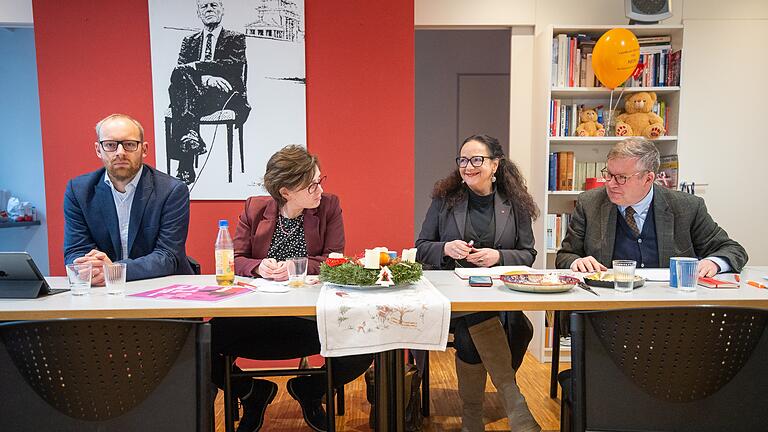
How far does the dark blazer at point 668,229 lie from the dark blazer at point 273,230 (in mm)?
1062

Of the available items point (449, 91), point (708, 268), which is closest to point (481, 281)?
point (708, 268)

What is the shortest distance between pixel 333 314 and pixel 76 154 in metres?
2.46

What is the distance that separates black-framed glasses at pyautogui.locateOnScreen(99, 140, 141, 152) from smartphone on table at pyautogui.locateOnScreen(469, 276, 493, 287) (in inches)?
60.2

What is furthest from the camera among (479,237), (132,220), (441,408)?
(441,408)

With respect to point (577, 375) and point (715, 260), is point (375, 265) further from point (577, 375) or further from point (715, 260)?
point (715, 260)

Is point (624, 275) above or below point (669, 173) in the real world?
below

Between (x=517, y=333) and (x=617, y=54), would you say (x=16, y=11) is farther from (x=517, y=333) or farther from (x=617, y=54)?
(x=617, y=54)

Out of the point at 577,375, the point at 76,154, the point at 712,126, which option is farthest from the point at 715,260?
the point at 76,154

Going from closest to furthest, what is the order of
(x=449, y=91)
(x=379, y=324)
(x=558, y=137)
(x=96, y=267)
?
(x=379, y=324)
(x=96, y=267)
(x=558, y=137)
(x=449, y=91)

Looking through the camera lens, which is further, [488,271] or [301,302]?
[488,271]

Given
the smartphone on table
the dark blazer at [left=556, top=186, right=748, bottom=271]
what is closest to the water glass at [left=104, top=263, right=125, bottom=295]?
the smartphone on table

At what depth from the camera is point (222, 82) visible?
123 inches

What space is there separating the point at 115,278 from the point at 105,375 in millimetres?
663

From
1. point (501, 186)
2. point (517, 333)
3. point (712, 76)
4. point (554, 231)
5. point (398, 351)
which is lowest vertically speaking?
point (517, 333)
